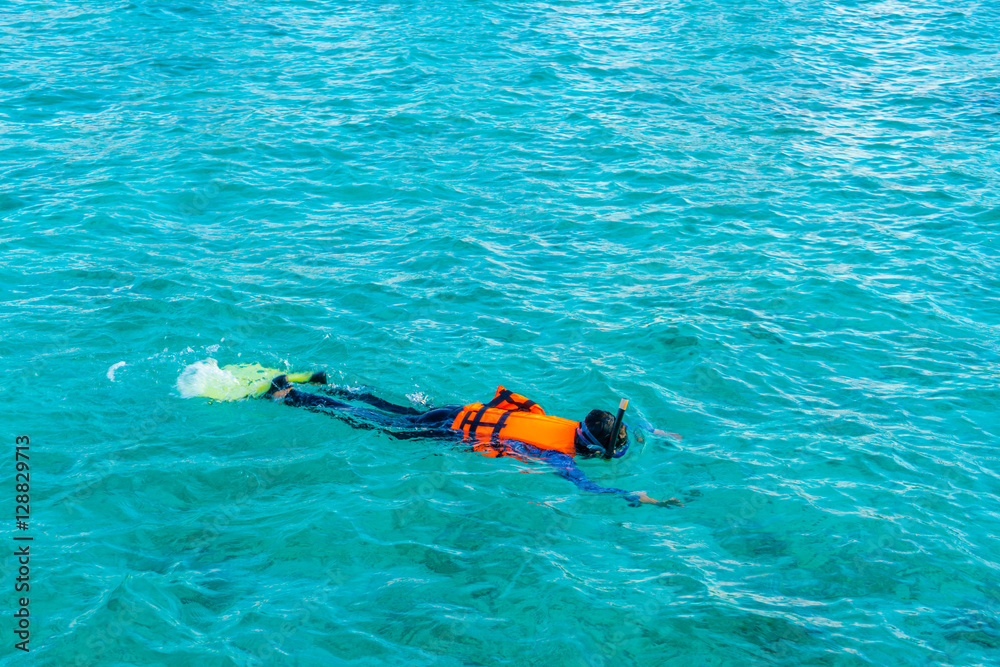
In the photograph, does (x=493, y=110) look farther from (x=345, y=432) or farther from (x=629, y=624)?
(x=629, y=624)

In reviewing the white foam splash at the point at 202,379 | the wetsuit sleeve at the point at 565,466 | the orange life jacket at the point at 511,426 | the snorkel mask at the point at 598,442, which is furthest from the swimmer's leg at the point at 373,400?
the snorkel mask at the point at 598,442

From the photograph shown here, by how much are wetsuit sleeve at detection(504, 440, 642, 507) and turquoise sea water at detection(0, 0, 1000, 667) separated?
0.81 ft

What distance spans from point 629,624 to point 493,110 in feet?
44.9

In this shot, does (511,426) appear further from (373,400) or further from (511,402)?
(373,400)

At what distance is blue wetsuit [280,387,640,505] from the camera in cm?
805

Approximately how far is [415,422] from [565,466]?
1813 mm

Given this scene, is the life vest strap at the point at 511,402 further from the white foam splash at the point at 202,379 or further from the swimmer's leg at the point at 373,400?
the white foam splash at the point at 202,379

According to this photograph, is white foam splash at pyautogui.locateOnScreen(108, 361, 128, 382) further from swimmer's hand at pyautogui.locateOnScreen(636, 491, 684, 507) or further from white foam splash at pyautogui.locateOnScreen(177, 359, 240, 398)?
swimmer's hand at pyautogui.locateOnScreen(636, 491, 684, 507)

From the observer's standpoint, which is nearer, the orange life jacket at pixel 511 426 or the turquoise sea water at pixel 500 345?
the turquoise sea water at pixel 500 345

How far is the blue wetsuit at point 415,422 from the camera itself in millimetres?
8047

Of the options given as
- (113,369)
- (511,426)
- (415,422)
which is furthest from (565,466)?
(113,369)

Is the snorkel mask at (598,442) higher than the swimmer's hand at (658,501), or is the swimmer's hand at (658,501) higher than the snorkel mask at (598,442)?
the snorkel mask at (598,442)

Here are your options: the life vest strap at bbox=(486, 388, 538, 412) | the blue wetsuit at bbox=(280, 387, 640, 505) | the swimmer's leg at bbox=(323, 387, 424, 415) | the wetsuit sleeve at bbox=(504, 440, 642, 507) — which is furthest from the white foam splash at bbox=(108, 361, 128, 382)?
the wetsuit sleeve at bbox=(504, 440, 642, 507)

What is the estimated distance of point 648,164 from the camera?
Result: 15.7 meters
